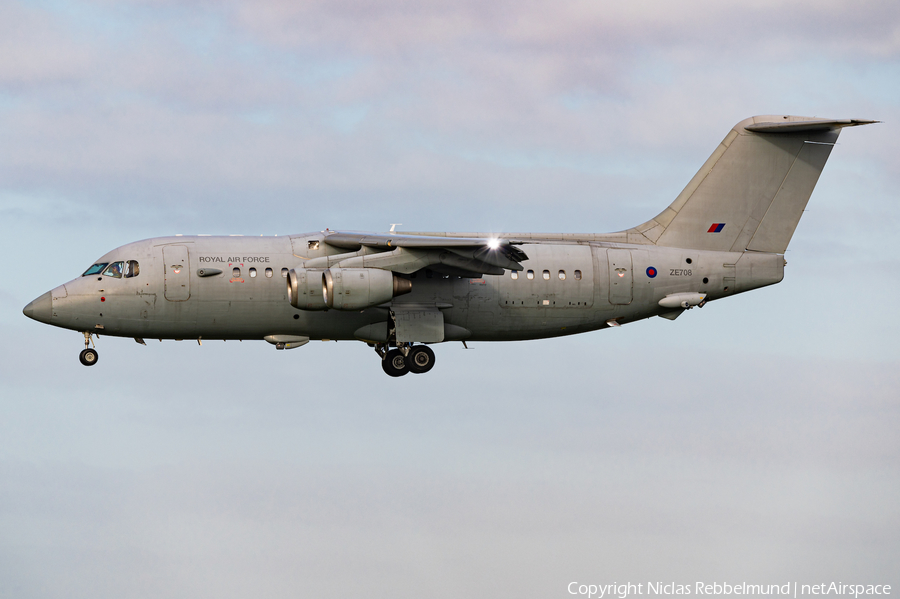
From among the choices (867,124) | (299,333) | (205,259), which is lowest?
(299,333)

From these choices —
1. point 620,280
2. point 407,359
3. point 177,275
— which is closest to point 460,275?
point 407,359

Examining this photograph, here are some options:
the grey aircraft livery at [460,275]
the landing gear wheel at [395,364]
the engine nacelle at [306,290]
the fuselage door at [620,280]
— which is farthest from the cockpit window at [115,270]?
the fuselage door at [620,280]

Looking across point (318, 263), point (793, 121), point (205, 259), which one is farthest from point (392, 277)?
point (793, 121)

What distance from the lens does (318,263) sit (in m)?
29.0

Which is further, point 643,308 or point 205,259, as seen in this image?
point 643,308

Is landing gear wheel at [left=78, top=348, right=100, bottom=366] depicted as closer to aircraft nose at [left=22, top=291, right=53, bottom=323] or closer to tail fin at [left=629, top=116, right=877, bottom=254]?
aircraft nose at [left=22, top=291, right=53, bottom=323]

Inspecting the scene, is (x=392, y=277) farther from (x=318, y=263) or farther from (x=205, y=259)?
(x=205, y=259)

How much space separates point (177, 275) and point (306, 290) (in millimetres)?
3450

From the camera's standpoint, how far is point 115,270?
29.3 metres

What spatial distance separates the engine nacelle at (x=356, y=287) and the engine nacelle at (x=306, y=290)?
0.13 meters

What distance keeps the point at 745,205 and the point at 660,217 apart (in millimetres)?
2364

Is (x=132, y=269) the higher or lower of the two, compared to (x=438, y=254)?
higher

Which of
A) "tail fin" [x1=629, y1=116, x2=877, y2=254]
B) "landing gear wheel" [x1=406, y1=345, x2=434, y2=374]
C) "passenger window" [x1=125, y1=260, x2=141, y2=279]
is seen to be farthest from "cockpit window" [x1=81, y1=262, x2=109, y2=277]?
"tail fin" [x1=629, y1=116, x2=877, y2=254]

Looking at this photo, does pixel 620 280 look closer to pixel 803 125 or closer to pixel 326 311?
pixel 803 125
